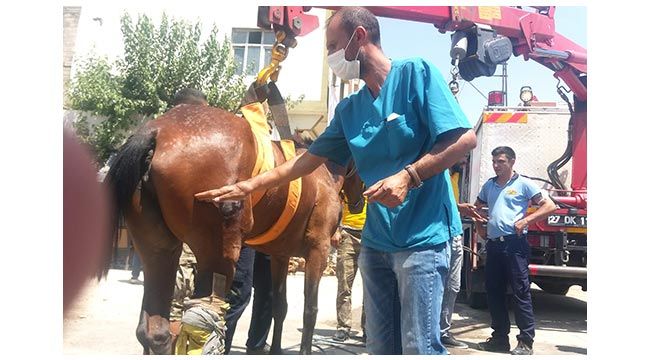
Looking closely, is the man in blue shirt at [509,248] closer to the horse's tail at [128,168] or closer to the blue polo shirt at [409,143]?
the blue polo shirt at [409,143]

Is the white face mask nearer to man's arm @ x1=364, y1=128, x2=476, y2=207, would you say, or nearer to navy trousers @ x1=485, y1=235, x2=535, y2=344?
man's arm @ x1=364, y1=128, x2=476, y2=207

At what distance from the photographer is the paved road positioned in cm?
446

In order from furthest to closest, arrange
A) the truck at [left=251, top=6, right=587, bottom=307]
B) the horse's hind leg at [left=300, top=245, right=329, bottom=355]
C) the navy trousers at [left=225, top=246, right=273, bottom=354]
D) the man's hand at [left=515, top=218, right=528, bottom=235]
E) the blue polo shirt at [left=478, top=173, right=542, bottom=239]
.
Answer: the truck at [left=251, top=6, right=587, bottom=307] → the blue polo shirt at [left=478, top=173, right=542, bottom=239] → the man's hand at [left=515, top=218, right=528, bottom=235] → the horse's hind leg at [left=300, top=245, right=329, bottom=355] → the navy trousers at [left=225, top=246, right=273, bottom=354]

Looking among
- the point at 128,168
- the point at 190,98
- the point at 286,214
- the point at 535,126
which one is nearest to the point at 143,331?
the point at 128,168

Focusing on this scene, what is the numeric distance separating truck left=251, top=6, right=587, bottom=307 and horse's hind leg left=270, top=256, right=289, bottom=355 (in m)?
2.09

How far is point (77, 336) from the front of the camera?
4.71m

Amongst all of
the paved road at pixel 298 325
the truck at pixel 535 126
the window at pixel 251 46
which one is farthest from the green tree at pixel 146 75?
the truck at pixel 535 126

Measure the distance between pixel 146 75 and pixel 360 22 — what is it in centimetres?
1055

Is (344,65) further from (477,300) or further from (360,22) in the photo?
(477,300)

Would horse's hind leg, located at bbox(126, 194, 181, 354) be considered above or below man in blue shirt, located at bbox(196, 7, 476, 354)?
below

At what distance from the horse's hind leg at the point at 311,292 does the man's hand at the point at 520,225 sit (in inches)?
72.4

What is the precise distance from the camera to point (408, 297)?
1833mm

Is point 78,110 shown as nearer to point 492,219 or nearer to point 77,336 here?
point 77,336

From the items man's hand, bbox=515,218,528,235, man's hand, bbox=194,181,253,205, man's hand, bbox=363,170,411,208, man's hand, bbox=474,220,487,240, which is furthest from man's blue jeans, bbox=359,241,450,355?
man's hand, bbox=474,220,487,240
